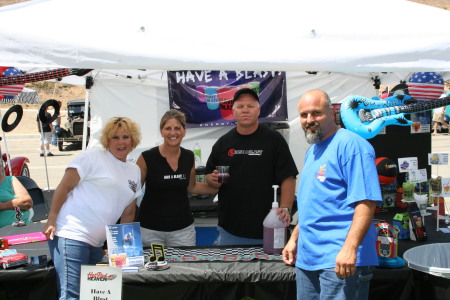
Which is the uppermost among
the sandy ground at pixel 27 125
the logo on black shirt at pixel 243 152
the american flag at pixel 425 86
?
the sandy ground at pixel 27 125

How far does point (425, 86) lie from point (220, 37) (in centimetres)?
236

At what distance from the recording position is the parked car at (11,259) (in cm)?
274

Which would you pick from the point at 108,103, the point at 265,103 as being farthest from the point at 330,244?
the point at 108,103

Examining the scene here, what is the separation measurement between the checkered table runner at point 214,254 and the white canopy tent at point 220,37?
116cm

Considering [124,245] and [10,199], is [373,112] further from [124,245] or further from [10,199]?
[10,199]

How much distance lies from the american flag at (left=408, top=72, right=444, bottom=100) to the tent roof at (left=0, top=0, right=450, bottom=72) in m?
1.31

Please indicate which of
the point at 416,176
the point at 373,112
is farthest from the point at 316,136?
the point at 416,176

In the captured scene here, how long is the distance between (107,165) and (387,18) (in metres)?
2.08

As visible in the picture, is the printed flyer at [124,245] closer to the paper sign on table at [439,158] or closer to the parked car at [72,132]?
the paper sign on table at [439,158]

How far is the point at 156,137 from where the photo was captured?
713 cm

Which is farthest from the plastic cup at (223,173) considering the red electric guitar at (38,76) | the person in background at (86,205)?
the red electric guitar at (38,76)

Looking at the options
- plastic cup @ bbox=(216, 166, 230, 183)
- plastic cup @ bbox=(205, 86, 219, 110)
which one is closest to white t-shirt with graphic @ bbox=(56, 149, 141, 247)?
plastic cup @ bbox=(216, 166, 230, 183)

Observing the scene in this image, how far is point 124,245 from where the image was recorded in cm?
249

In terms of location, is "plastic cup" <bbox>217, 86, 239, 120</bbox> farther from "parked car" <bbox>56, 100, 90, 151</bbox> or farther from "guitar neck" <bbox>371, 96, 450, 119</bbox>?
"parked car" <bbox>56, 100, 90, 151</bbox>
